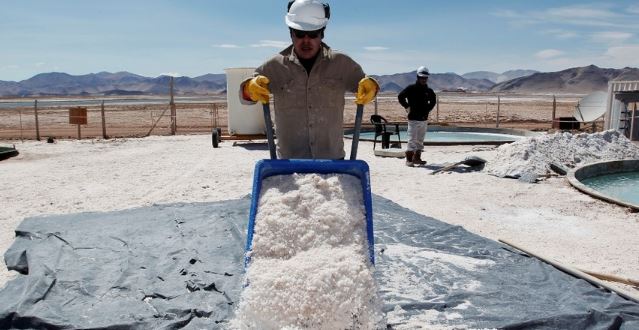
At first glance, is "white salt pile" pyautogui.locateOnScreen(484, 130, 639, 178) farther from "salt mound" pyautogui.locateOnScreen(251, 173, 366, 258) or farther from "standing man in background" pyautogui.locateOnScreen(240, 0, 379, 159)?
"salt mound" pyautogui.locateOnScreen(251, 173, 366, 258)

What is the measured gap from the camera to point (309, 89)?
3.11 metres

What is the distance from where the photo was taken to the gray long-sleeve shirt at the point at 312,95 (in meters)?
3.11

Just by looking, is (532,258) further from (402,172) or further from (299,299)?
(402,172)

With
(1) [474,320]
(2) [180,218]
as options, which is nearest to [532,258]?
(1) [474,320]

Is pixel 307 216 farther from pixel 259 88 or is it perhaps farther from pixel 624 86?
pixel 624 86

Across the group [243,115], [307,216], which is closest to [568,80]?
[243,115]

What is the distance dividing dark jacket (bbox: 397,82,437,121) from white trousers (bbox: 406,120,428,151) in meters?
0.12

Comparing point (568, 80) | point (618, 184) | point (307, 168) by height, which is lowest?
point (618, 184)

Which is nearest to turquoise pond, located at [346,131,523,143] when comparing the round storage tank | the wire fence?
the round storage tank

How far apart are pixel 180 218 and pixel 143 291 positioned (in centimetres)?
171

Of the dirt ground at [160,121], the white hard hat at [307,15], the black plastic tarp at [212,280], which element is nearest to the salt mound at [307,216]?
the black plastic tarp at [212,280]

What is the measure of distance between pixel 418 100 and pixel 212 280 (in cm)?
576

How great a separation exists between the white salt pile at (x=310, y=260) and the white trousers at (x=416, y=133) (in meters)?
6.04

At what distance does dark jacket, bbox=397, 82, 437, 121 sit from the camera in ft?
28.1
